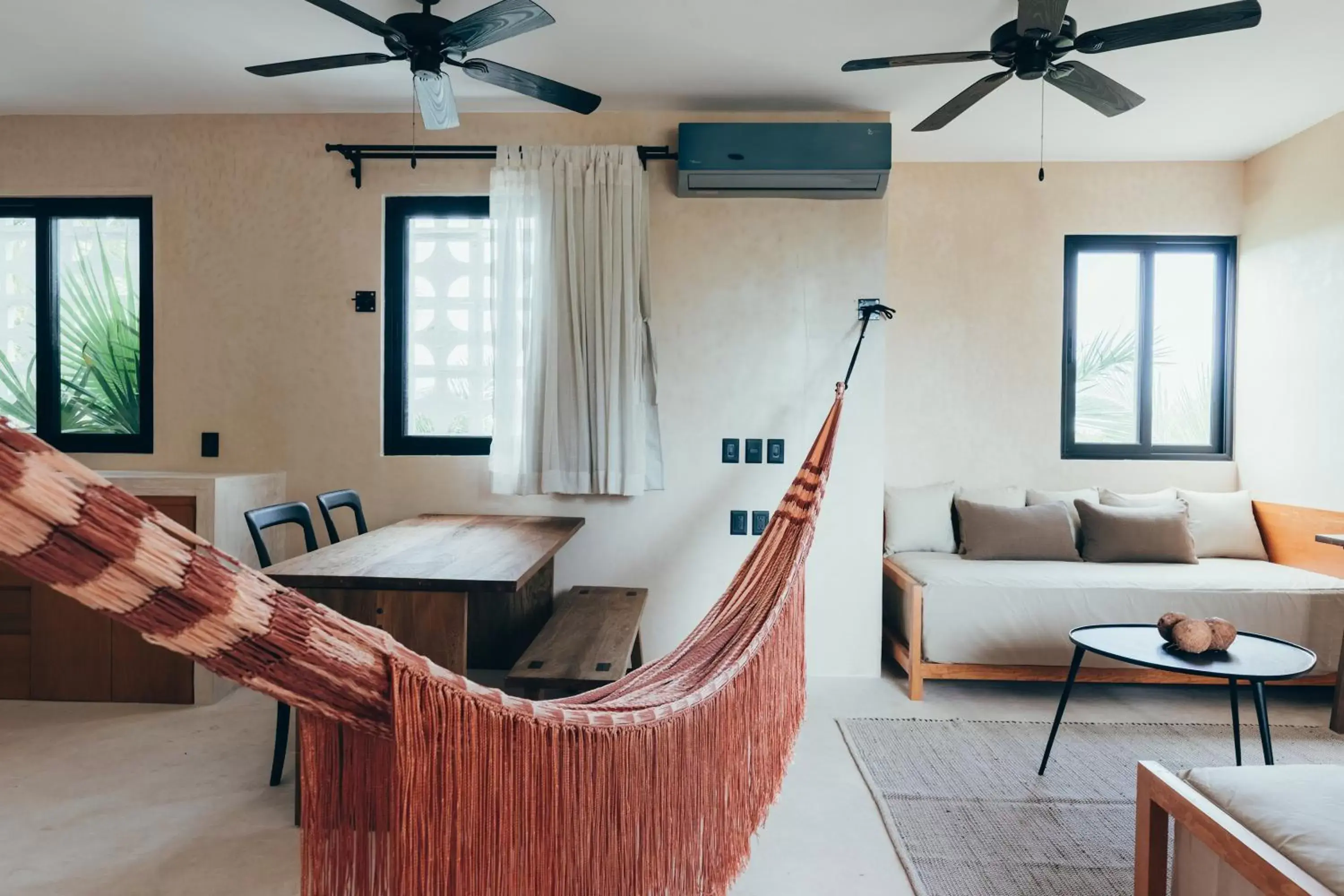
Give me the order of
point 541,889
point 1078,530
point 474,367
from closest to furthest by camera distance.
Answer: point 541,889 < point 474,367 < point 1078,530

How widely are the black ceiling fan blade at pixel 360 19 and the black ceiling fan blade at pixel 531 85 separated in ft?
0.64

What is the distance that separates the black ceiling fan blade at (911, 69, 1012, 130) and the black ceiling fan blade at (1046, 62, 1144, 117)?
0.13m

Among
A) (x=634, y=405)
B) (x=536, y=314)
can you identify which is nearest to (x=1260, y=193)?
(x=634, y=405)

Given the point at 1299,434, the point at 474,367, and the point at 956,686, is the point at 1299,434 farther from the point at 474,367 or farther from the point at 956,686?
the point at 474,367

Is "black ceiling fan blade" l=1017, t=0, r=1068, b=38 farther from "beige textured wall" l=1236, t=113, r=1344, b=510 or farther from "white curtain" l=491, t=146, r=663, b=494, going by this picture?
"beige textured wall" l=1236, t=113, r=1344, b=510

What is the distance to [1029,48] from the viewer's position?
201 centimetres

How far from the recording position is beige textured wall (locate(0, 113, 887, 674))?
9.88 feet

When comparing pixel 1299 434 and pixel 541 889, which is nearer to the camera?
pixel 541 889

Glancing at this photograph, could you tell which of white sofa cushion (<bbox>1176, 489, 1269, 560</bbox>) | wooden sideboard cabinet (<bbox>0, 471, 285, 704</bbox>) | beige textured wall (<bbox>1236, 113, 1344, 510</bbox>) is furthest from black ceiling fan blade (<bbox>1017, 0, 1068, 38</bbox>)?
wooden sideboard cabinet (<bbox>0, 471, 285, 704</bbox>)

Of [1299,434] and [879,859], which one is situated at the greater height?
[1299,434]

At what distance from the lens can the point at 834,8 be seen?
2.28 meters

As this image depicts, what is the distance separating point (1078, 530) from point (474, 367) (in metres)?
2.81

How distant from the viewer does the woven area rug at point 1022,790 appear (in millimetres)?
1648

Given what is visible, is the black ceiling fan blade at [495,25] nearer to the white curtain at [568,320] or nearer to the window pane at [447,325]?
the white curtain at [568,320]
